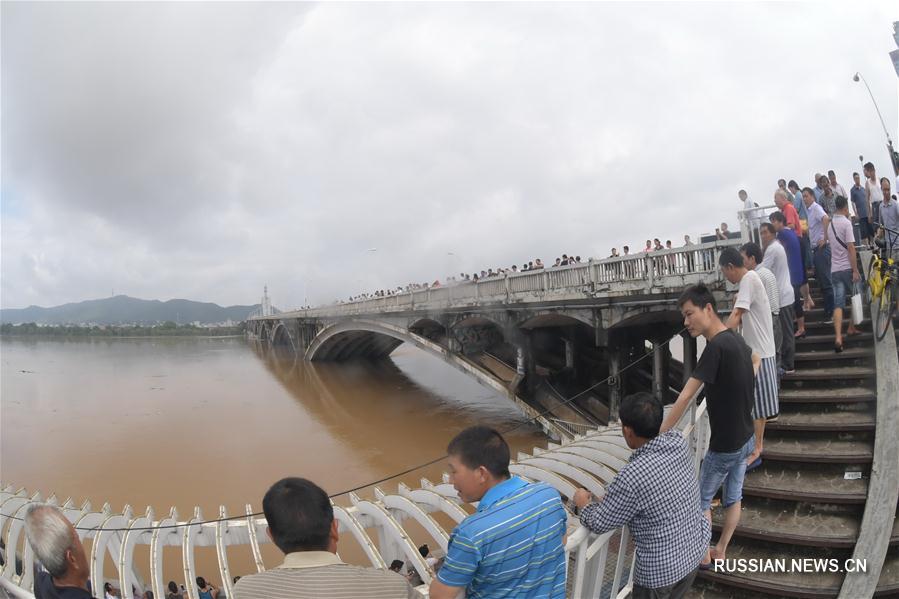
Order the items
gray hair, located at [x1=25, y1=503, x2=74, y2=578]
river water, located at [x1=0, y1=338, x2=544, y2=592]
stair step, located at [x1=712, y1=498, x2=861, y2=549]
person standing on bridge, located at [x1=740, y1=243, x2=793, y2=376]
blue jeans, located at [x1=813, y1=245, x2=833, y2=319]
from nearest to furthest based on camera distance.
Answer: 1. gray hair, located at [x1=25, y1=503, x2=74, y2=578]
2. stair step, located at [x1=712, y1=498, x2=861, y2=549]
3. person standing on bridge, located at [x1=740, y1=243, x2=793, y2=376]
4. blue jeans, located at [x1=813, y1=245, x2=833, y2=319]
5. river water, located at [x1=0, y1=338, x2=544, y2=592]

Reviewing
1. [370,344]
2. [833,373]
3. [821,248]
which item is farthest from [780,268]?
[370,344]

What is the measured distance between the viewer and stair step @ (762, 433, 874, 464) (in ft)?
13.2

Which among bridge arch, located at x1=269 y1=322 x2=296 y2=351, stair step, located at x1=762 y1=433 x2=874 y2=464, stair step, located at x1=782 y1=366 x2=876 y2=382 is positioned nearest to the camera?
stair step, located at x1=762 y1=433 x2=874 y2=464

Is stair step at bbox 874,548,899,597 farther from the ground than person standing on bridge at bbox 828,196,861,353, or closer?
closer

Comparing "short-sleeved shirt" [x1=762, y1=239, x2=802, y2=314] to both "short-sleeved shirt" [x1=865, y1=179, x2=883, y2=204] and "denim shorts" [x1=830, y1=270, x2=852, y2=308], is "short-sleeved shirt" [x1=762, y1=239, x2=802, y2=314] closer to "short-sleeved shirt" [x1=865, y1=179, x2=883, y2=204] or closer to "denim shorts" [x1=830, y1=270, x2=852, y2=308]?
"denim shorts" [x1=830, y1=270, x2=852, y2=308]

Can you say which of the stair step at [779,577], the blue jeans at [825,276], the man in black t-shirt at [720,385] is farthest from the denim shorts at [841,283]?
the man in black t-shirt at [720,385]

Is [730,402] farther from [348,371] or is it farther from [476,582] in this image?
[348,371]

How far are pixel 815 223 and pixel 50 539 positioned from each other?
29.0 feet

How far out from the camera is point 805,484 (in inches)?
155

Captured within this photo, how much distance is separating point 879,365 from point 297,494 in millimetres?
5866

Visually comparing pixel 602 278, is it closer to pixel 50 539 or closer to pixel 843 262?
pixel 843 262

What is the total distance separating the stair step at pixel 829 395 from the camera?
4.64 meters

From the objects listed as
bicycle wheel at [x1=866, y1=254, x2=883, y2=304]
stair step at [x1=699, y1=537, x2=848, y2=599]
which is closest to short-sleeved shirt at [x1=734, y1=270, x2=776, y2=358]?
stair step at [x1=699, y1=537, x2=848, y2=599]

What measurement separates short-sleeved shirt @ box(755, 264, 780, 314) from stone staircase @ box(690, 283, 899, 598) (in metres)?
0.96
